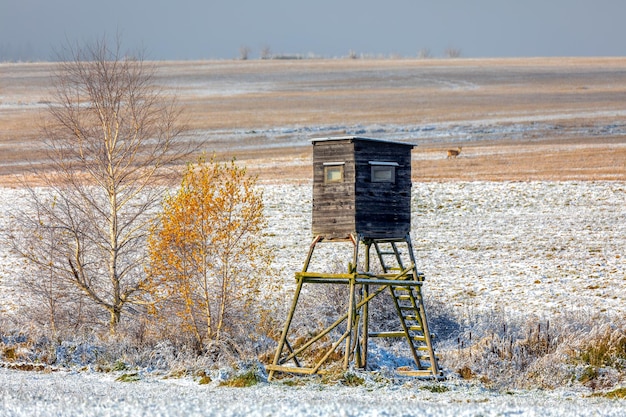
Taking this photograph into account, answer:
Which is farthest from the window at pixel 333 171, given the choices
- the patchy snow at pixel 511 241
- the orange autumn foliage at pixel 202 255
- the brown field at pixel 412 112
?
the brown field at pixel 412 112

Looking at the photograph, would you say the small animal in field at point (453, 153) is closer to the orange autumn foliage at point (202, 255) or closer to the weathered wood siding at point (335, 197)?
the orange autumn foliage at point (202, 255)

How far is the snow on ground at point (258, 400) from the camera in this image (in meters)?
13.3

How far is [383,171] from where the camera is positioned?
20.0 metres

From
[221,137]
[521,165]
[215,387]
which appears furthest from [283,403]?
[221,137]

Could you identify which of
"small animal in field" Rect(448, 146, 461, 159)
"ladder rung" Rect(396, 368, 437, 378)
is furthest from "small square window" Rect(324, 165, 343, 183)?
"small animal in field" Rect(448, 146, 461, 159)

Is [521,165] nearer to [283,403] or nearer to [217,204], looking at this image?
[217,204]

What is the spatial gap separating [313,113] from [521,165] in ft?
87.0

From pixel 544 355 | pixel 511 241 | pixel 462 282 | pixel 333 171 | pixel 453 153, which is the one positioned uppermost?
pixel 333 171

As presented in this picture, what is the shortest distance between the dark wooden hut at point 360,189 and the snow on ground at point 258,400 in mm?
3658

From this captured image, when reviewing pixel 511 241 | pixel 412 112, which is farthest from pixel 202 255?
pixel 412 112

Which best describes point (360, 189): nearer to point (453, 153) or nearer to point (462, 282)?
point (462, 282)

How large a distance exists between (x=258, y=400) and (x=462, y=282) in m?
13.6

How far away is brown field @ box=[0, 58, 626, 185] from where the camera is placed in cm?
4834

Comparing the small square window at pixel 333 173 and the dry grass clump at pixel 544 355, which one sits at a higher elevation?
the small square window at pixel 333 173
